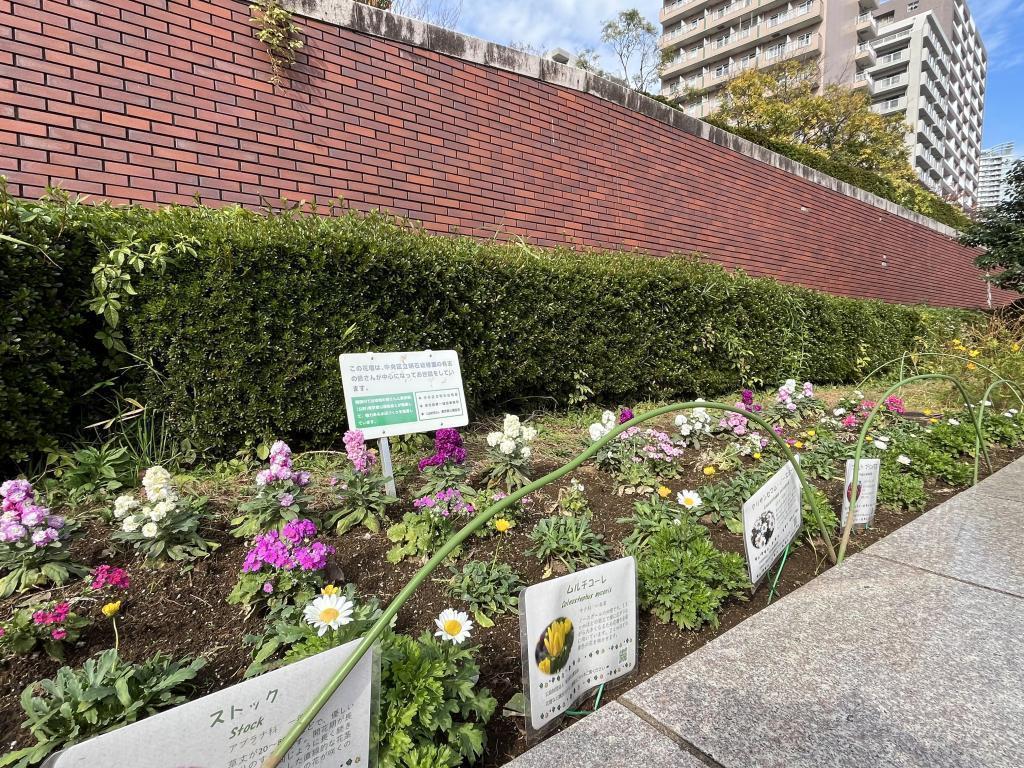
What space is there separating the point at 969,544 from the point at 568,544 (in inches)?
76.5

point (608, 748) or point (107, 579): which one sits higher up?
point (107, 579)

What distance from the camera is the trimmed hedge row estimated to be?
2469mm

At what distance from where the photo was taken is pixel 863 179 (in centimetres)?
1141

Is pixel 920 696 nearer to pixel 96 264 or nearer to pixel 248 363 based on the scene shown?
pixel 248 363

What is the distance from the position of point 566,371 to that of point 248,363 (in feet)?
7.90

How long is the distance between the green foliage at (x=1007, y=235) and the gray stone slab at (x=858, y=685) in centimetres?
1453

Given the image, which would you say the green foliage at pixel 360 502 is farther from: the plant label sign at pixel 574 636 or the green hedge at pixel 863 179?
the green hedge at pixel 863 179

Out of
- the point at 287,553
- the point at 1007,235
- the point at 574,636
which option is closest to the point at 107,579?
the point at 287,553

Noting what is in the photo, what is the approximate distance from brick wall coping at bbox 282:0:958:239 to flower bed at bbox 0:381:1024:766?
3805 millimetres

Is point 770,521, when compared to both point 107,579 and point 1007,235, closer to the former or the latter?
point 107,579

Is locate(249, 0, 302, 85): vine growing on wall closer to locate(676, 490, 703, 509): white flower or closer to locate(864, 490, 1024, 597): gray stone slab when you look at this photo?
locate(676, 490, 703, 509): white flower

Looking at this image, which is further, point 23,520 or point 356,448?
point 356,448

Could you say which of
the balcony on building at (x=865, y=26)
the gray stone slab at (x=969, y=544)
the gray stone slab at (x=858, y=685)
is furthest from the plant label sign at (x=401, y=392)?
the balcony on building at (x=865, y=26)

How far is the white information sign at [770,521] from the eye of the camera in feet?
5.67
